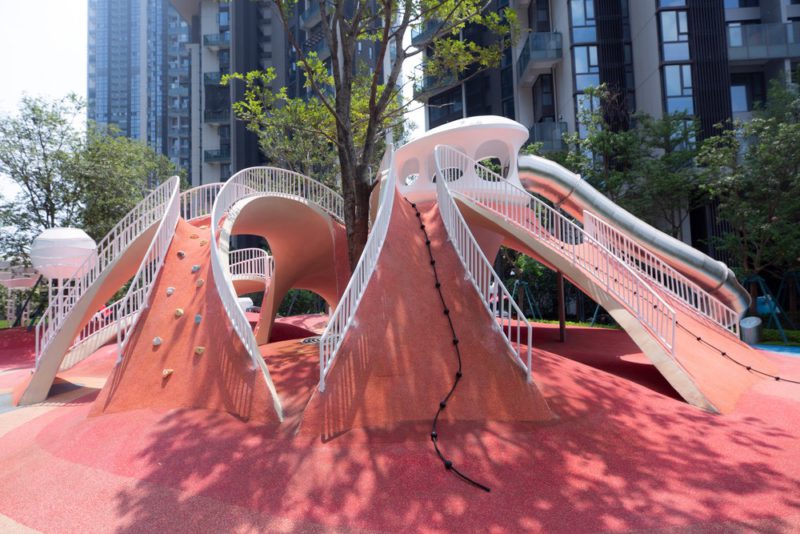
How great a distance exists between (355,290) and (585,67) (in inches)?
946

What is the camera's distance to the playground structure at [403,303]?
6.79 meters

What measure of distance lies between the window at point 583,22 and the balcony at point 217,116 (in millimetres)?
29575

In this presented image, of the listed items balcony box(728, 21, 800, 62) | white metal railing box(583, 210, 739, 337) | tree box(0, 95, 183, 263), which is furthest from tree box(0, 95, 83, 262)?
balcony box(728, 21, 800, 62)

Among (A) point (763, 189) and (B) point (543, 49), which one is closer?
(A) point (763, 189)

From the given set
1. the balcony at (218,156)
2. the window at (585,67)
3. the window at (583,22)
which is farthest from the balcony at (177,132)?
the window at (585,67)

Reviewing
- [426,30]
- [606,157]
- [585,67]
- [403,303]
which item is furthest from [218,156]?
[403,303]

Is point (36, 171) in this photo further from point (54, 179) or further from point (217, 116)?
point (217, 116)

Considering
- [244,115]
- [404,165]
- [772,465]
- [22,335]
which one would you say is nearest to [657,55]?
[404,165]

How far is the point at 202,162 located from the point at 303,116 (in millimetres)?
30037

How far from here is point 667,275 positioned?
1182 cm

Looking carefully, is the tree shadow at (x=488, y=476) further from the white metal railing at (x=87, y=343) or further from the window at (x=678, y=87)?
the window at (x=678, y=87)

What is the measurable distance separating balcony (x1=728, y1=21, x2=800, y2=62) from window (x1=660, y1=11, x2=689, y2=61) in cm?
247

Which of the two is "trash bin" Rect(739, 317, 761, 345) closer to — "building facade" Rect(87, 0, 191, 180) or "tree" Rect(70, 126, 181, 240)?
"tree" Rect(70, 126, 181, 240)

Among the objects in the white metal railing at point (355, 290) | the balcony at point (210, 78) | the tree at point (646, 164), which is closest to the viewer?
the white metal railing at point (355, 290)
